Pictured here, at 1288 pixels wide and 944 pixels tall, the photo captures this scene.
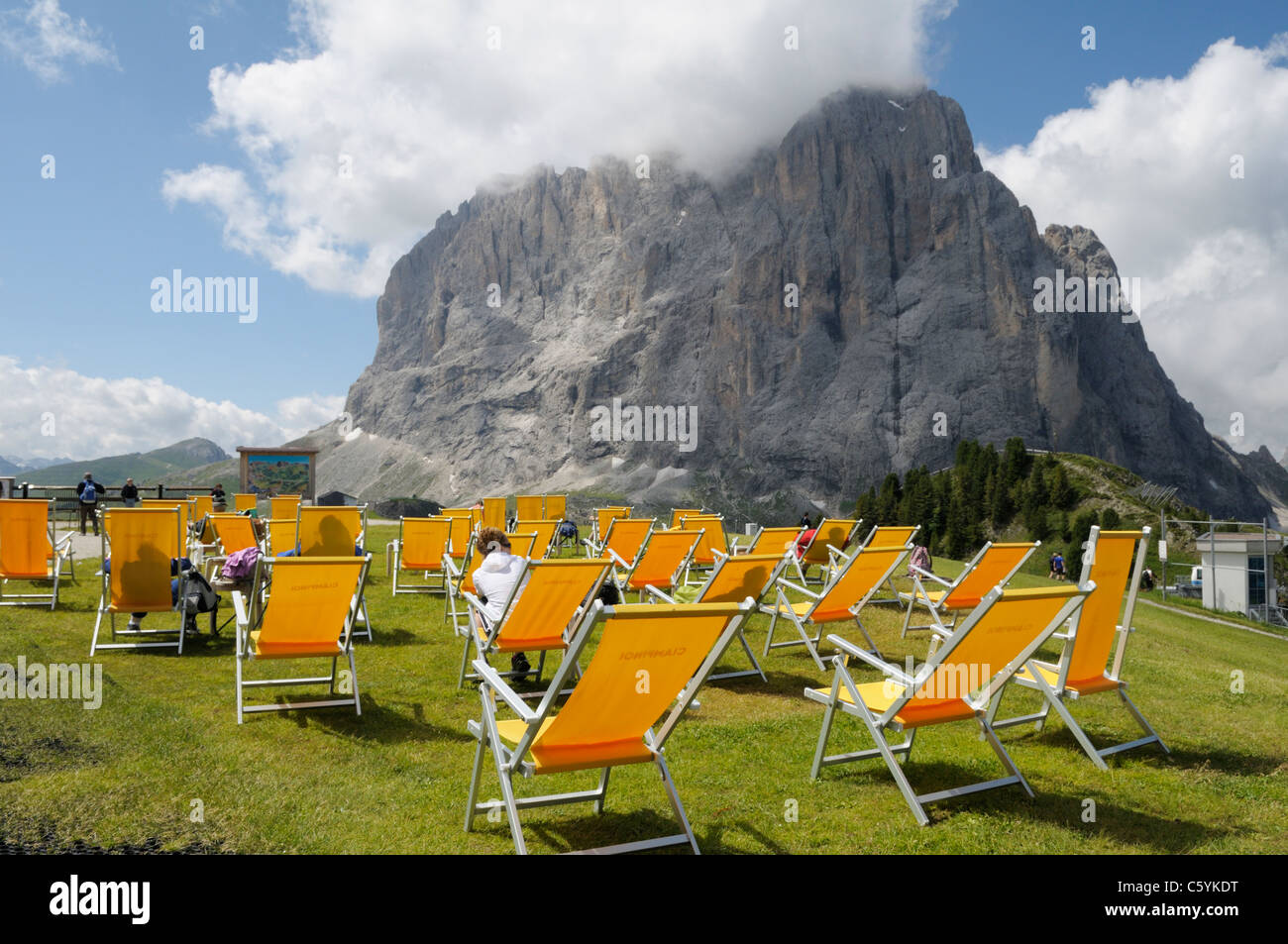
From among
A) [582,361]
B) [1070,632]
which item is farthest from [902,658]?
[582,361]

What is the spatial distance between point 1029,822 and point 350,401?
524ft

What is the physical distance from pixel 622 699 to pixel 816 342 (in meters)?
109

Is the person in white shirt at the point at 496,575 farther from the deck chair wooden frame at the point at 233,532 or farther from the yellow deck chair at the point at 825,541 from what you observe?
the yellow deck chair at the point at 825,541

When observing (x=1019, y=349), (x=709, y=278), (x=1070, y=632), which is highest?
(x=709, y=278)

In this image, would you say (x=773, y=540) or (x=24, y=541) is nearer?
(x=24, y=541)

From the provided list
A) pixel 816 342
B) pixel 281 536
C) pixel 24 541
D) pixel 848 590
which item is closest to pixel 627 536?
pixel 848 590

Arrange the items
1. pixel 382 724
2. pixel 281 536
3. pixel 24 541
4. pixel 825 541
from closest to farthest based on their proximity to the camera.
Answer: pixel 382 724 → pixel 24 541 → pixel 281 536 → pixel 825 541

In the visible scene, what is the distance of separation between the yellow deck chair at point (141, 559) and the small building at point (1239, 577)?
33476mm

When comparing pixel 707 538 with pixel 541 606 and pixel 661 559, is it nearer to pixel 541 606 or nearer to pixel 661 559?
pixel 661 559

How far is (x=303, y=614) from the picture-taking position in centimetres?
501

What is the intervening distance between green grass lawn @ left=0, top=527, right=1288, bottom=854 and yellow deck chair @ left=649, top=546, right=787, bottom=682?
348 mm

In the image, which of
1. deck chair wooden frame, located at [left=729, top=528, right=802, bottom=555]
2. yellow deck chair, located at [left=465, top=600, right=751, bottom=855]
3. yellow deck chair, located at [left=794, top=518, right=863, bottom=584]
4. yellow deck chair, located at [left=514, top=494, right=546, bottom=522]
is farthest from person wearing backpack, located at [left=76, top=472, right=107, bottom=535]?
yellow deck chair, located at [left=465, top=600, right=751, bottom=855]
